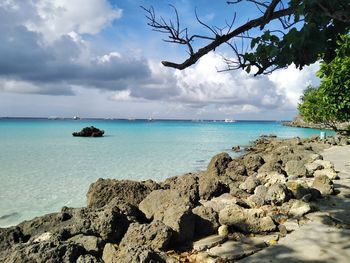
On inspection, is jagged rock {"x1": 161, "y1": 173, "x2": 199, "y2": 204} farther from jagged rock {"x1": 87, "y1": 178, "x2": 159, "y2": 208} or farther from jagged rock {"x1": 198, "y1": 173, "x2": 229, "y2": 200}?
jagged rock {"x1": 87, "y1": 178, "x2": 159, "y2": 208}

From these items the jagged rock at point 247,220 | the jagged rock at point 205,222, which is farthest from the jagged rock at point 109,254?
the jagged rock at point 247,220

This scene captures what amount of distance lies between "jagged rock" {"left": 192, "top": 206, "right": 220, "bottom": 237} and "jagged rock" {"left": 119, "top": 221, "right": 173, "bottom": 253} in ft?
3.04

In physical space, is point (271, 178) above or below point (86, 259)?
below

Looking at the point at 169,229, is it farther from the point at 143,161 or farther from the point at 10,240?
the point at 143,161

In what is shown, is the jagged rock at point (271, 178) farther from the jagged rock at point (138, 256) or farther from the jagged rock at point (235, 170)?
the jagged rock at point (138, 256)

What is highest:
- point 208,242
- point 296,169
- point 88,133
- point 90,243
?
point 296,169

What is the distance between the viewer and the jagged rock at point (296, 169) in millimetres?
11172

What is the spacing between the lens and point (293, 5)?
347cm

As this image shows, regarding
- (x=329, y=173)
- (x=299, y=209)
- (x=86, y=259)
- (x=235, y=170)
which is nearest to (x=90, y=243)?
(x=86, y=259)

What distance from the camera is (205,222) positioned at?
20.2 feet

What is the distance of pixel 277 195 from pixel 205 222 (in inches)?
85.2

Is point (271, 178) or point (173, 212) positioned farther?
point (271, 178)

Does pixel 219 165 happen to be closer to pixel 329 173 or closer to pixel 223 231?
pixel 329 173

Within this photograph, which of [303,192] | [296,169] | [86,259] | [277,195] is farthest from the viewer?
[296,169]
